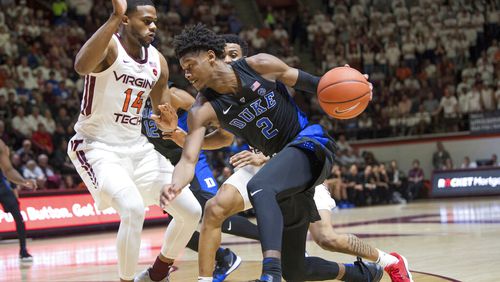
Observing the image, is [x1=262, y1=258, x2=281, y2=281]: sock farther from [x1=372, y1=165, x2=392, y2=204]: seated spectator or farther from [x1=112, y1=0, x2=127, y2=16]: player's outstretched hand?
[x1=372, y1=165, x2=392, y2=204]: seated spectator

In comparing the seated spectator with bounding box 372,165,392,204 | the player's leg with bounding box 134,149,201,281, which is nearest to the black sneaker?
the player's leg with bounding box 134,149,201,281

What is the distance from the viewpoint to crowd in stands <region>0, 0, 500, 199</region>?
16750 mm

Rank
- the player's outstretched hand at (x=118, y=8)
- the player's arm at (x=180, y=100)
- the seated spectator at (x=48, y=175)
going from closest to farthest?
the player's outstretched hand at (x=118, y=8) → the player's arm at (x=180, y=100) → the seated spectator at (x=48, y=175)

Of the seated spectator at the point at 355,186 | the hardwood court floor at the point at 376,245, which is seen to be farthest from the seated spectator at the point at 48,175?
the seated spectator at the point at 355,186

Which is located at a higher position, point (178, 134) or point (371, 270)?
point (178, 134)

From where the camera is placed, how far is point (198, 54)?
17.2 ft

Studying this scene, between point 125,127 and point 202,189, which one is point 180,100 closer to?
point 202,189

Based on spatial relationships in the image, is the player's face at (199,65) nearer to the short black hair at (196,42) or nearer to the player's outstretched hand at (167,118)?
the short black hair at (196,42)

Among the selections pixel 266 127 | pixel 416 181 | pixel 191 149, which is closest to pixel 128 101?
pixel 191 149

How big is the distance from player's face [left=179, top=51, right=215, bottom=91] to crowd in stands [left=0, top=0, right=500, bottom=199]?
409 inches

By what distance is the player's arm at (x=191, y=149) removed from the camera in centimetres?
479

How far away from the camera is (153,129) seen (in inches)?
301

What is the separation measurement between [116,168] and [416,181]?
16.8 m

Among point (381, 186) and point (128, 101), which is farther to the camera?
point (381, 186)
